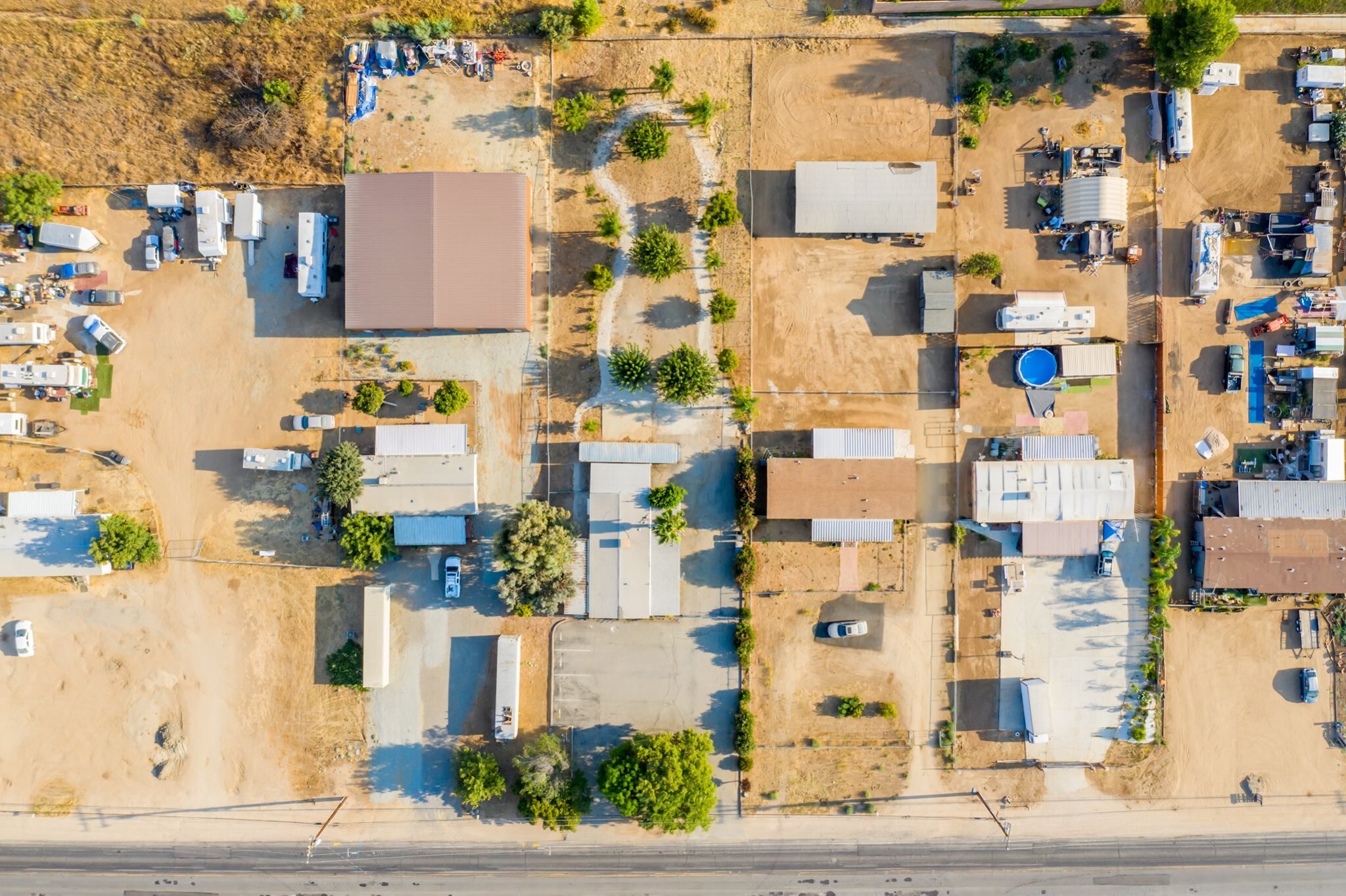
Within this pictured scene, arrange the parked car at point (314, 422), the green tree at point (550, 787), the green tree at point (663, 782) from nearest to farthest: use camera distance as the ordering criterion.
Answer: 1. the green tree at point (663, 782)
2. the green tree at point (550, 787)
3. the parked car at point (314, 422)

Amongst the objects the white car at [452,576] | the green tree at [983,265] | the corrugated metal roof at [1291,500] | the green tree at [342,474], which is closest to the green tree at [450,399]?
the green tree at [342,474]

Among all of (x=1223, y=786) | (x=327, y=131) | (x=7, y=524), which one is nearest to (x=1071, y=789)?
(x=1223, y=786)

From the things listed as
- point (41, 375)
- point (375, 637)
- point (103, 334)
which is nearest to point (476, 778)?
point (375, 637)

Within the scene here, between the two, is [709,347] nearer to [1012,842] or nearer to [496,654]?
[496,654]

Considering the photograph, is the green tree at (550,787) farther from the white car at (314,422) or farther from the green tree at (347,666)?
the white car at (314,422)

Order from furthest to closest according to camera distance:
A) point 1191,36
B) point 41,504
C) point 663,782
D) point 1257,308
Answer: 1. point 1257,308
2. point 41,504
3. point 1191,36
4. point 663,782

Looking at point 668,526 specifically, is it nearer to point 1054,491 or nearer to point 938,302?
point 938,302

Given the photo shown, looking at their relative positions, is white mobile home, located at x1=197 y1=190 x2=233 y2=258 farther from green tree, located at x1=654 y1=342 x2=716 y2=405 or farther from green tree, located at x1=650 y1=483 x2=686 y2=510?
green tree, located at x1=650 y1=483 x2=686 y2=510
